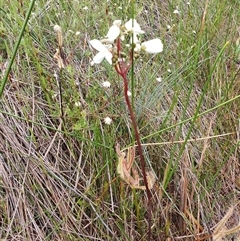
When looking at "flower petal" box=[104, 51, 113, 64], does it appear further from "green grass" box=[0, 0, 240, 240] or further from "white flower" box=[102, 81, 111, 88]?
"white flower" box=[102, 81, 111, 88]

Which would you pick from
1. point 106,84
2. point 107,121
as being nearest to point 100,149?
point 107,121

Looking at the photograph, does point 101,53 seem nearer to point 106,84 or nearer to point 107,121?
point 107,121

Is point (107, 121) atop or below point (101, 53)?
below

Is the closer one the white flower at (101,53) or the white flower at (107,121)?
the white flower at (101,53)

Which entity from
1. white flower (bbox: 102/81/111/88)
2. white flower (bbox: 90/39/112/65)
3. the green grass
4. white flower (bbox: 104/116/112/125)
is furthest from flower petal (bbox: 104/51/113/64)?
white flower (bbox: 102/81/111/88)

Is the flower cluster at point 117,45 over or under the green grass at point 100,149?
→ over

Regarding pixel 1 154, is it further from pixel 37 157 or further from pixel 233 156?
pixel 233 156

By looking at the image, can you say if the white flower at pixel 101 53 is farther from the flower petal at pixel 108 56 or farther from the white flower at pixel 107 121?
the white flower at pixel 107 121

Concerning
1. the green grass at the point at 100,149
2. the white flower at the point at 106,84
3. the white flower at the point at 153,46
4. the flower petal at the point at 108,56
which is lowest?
the green grass at the point at 100,149

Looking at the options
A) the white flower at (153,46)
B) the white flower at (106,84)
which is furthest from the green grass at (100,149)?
the white flower at (153,46)
